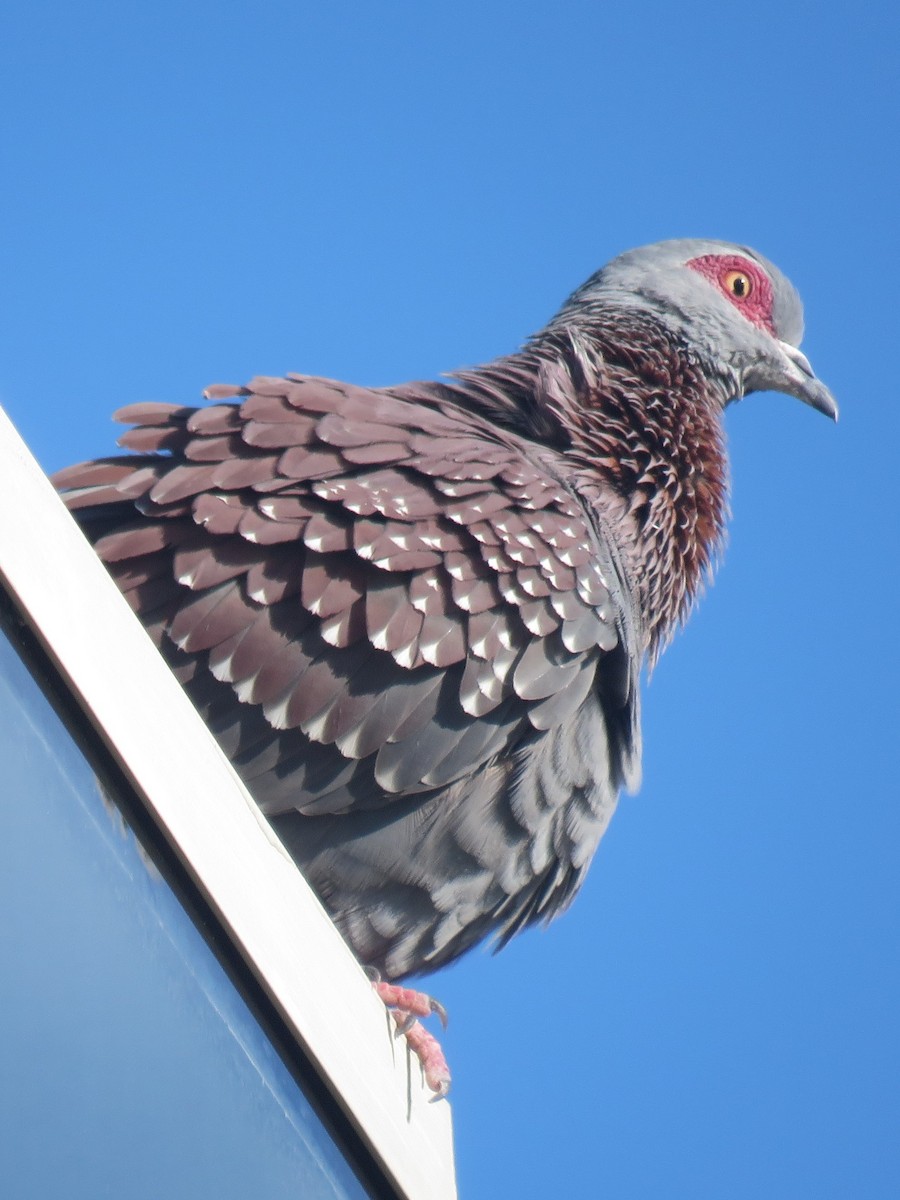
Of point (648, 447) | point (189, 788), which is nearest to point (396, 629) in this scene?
point (648, 447)

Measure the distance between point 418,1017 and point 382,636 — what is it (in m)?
1.06

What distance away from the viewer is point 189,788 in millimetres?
1676

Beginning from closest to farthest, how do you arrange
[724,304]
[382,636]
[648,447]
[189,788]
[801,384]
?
[189,788] → [382,636] → [648,447] → [724,304] → [801,384]

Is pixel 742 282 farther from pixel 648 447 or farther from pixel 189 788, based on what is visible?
pixel 189 788

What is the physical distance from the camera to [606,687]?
14.4 feet

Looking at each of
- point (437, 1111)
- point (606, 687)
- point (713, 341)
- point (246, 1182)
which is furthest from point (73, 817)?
point (713, 341)

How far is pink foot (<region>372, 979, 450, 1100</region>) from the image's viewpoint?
3.70 metres

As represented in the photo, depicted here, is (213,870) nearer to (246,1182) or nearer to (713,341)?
(246,1182)

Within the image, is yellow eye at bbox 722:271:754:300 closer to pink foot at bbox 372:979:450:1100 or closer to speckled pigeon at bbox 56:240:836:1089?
speckled pigeon at bbox 56:240:836:1089

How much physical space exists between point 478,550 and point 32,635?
2560 millimetres

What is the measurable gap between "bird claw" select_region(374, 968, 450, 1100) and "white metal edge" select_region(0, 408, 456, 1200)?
1.71m

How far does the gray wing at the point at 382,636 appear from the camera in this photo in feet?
12.8

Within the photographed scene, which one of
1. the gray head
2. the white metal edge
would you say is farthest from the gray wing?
the white metal edge

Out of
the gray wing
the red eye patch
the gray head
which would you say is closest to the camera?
the gray wing
